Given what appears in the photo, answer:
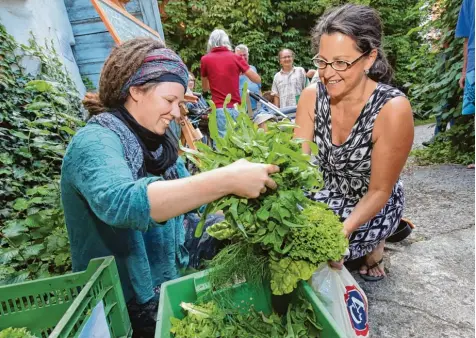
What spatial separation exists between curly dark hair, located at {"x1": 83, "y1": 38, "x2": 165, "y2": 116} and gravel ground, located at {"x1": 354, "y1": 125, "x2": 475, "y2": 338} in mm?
1769

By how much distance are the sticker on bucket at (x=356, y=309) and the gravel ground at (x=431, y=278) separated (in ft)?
1.60

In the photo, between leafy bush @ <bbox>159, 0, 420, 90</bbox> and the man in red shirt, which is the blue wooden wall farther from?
leafy bush @ <bbox>159, 0, 420, 90</bbox>

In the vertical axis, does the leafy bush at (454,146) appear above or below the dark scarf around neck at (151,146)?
below

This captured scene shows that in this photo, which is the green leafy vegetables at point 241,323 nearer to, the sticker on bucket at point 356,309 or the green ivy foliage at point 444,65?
the sticker on bucket at point 356,309

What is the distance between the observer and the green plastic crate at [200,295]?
37.9 inches

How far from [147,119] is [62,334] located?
86cm

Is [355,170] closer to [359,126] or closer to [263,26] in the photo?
[359,126]

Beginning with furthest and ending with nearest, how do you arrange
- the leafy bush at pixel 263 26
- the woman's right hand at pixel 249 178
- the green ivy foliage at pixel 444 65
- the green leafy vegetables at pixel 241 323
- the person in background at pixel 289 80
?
the leafy bush at pixel 263 26, the person in background at pixel 289 80, the green ivy foliage at pixel 444 65, the green leafy vegetables at pixel 241 323, the woman's right hand at pixel 249 178

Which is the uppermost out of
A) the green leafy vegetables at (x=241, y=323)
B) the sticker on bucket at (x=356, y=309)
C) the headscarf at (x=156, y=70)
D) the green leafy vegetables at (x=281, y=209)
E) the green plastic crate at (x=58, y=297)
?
the headscarf at (x=156, y=70)

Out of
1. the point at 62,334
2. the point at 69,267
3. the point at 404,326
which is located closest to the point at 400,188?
the point at 404,326

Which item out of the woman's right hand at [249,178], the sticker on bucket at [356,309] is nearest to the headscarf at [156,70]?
the woman's right hand at [249,178]

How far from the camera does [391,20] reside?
11.8 metres

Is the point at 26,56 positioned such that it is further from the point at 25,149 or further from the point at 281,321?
the point at 281,321

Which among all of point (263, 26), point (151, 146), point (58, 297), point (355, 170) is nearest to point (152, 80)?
point (151, 146)
